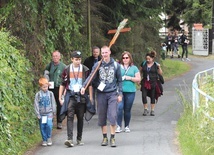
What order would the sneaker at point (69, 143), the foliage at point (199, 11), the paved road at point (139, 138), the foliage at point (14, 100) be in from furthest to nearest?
the foliage at point (199, 11), the sneaker at point (69, 143), the paved road at point (139, 138), the foliage at point (14, 100)

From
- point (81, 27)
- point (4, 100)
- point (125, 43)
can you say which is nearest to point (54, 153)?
point (4, 100)

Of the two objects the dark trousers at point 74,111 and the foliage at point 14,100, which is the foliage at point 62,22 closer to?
the foliage at point 14,100

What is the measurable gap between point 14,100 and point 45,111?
3.73 feet

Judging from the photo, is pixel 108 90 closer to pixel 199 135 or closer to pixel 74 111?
pixel 74 111

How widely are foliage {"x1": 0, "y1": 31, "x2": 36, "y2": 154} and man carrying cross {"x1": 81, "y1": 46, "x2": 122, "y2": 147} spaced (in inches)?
46.5

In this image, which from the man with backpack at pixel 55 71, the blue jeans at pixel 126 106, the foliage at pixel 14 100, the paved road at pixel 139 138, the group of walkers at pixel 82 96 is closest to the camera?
the foliage at pixel 14 100

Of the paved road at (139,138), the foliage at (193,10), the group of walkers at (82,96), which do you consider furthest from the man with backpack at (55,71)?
the foliage at (193,10)

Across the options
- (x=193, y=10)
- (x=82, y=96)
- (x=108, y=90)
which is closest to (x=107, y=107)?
(x=108, y=90)

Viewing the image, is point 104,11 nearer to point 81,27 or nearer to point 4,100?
point 81,27

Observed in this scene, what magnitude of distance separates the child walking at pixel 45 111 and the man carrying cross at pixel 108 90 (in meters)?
0.83

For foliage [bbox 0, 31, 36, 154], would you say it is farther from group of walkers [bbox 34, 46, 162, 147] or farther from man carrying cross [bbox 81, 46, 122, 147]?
man carrying cross [bbox 81, 46, 122, 147]

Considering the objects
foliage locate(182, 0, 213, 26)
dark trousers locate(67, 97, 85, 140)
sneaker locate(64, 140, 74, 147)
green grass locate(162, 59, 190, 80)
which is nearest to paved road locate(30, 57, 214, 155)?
sneaker locate(64, 140, 74, 147)

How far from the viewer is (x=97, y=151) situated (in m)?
9.62

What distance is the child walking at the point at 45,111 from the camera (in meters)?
10.4
